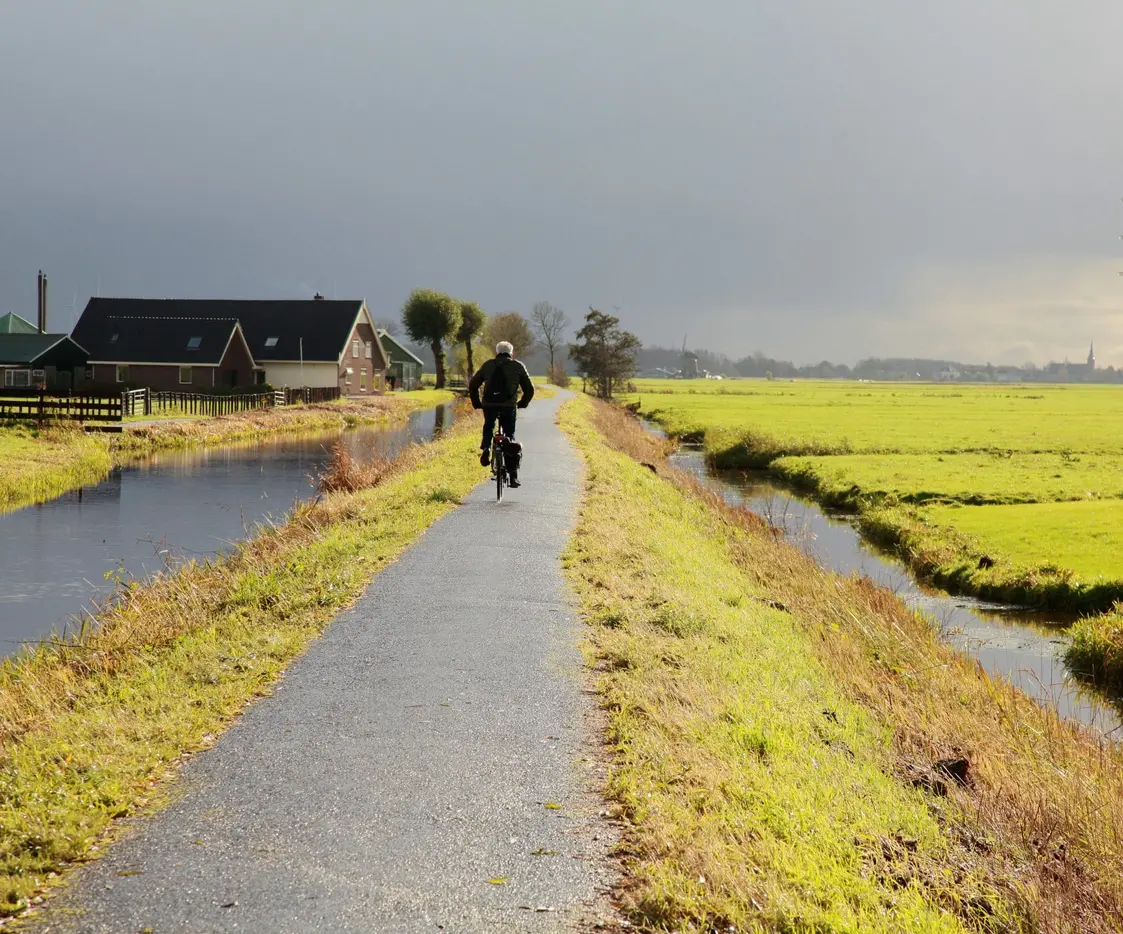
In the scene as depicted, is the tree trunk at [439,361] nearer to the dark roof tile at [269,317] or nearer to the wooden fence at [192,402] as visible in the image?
the dark roof tile at [269,317]

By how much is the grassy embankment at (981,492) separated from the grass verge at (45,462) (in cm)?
1918

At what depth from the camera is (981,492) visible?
26781mm

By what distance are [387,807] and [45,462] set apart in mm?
26347

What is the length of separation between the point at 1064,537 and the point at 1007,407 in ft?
209

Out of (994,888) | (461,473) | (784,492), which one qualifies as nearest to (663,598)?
(994,888)

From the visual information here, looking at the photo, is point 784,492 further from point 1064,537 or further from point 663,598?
point 663,598

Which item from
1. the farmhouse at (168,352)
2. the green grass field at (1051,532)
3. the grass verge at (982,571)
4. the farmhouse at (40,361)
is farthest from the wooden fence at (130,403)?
the green grass field at (1051,532)

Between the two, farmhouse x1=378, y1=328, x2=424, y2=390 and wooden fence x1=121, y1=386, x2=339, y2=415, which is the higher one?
farmhouse x1=378, y1=328, x2=424, y2=390

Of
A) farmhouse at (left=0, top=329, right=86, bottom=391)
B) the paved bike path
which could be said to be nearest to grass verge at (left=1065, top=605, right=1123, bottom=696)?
the paved bike path

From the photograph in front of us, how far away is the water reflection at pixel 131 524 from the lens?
14.1 meters

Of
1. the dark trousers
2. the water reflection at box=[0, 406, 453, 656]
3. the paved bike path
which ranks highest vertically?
the dark trousers

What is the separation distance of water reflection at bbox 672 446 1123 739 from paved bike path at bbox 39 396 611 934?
5.34 meters

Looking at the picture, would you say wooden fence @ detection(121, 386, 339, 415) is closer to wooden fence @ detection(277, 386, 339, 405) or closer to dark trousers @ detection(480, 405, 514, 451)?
wooden fence @ detection(277, 386, 339, 405)

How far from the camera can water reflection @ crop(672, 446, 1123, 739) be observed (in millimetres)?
11375
